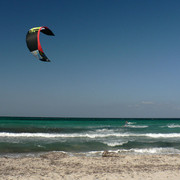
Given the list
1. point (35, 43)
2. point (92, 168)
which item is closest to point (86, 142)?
point (92, 168)

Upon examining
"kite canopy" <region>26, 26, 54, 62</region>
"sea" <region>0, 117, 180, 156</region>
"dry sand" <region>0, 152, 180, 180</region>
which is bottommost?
"sea" <region>0, 117, 180, 156</region>

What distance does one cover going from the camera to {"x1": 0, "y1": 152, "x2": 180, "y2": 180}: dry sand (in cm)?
638

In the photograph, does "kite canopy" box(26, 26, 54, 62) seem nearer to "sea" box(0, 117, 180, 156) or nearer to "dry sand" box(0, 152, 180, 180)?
"dry sand" box(0, 152, 180, 180)

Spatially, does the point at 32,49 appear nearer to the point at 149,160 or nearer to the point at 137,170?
the point at 137,170

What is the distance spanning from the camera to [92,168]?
7.43m

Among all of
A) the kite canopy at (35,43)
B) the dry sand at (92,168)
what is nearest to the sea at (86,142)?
the dry sand at (92,168)

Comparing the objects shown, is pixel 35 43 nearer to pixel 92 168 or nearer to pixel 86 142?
pixel 92 168

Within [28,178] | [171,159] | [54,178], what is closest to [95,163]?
[54,178]

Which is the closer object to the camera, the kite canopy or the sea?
the kite canopy

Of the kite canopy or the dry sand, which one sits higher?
the kite canopy

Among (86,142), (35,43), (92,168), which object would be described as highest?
(35,43)

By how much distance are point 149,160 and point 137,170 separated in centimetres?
197

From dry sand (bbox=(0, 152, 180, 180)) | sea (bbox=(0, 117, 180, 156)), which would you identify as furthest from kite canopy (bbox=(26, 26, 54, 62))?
sea (bbox=(0, 117, 180, 156))

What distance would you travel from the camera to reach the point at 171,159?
29.8ft
